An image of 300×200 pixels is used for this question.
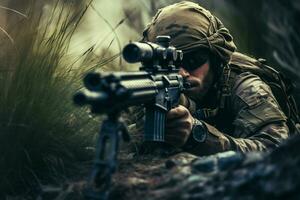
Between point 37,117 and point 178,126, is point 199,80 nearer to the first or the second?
point 178,126

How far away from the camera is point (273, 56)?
21.2 feet

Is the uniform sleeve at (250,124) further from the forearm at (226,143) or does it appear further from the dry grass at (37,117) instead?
the dry grass at (37,117)

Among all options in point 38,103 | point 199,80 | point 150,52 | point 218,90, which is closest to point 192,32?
point 199,80

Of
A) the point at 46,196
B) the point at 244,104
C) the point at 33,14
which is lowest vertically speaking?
the point at 46,196

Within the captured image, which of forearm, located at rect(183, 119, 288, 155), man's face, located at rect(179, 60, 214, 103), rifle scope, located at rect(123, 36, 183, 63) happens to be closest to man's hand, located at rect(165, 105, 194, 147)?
forearm, located at rect(183, 119, 288, 155)

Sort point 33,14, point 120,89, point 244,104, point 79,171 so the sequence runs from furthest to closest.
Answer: point 244,104 < point 33,14 < point 79,171 < point 120,89

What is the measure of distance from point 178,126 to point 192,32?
3.23 ft

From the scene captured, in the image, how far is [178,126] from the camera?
413 cm

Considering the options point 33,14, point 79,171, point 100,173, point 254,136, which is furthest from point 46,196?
point 254,136

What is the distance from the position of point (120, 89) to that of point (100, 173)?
0.41 metres

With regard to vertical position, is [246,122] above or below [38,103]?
below

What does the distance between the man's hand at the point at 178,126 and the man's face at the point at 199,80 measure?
0.59 meters

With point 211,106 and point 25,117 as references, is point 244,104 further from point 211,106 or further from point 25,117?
point 25,117

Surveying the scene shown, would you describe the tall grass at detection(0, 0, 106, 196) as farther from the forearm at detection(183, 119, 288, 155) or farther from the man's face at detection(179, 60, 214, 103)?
the man's face at detection(179, 60, 214, 103)
